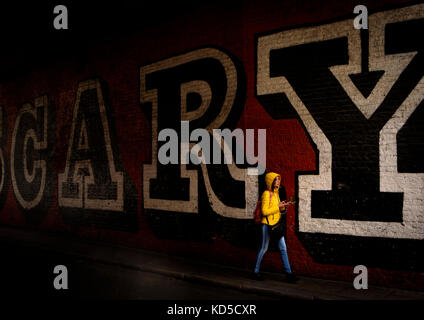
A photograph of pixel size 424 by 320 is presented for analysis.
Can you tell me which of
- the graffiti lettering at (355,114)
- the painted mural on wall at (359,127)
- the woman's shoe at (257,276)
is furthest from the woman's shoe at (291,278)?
the graffiti lettering at (355,114)

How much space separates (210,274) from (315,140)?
3.34m

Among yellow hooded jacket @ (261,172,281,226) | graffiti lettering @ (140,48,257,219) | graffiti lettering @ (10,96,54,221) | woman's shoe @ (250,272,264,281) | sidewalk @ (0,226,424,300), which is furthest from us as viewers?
graffiti lettering @ (10,96,54,221)

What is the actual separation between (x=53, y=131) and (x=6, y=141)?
3.67m

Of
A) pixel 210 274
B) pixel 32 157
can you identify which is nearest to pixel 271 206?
pixel 210 274

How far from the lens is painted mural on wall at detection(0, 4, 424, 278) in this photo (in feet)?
21.5

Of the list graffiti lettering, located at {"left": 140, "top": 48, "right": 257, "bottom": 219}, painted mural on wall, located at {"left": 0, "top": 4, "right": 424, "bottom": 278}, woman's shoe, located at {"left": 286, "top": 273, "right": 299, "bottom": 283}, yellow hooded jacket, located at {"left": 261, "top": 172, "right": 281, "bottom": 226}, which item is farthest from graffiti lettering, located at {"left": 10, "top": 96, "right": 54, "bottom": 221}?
woman's shoe, located at {"left": 286, "top": 273, "right": 299, "bottom": 283}

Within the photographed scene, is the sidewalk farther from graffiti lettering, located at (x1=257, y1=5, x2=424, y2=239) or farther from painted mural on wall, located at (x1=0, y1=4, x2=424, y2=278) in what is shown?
graffiti lettering, located at (x1=257, y1=5, x2=424, y2=239)

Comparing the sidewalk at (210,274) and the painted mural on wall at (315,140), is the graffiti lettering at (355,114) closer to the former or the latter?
the painted mural on wall at (315,140)

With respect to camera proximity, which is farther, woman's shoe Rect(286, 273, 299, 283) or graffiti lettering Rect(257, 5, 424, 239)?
woman's shoe Rect(286, 273, 299, 283)

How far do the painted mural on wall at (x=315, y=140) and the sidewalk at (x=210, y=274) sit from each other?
1.88 ft

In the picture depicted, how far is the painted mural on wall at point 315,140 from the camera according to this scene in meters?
6.56

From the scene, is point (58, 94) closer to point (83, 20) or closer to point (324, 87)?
point (83, 20)

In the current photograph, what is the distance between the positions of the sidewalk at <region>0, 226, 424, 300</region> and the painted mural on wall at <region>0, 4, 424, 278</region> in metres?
0.57

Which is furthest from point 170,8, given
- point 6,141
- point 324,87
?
point 6,141
